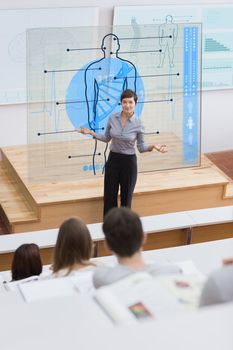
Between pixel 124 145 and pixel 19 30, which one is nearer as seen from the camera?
pixel 124 145

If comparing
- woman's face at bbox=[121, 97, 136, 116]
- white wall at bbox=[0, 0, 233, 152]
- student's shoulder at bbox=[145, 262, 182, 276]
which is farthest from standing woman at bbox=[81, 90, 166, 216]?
student's shoulder at bbox=[145, 262, 182, 276]

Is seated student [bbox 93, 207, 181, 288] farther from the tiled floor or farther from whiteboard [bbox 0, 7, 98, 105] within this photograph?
the tiled floor

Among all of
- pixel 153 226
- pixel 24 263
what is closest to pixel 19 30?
pixel 153 226

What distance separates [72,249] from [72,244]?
0.13 ft

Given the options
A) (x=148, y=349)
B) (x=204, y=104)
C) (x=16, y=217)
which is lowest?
(x=16, y=217)

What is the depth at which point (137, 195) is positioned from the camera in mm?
7320

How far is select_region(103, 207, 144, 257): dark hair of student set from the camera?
310 centimetres

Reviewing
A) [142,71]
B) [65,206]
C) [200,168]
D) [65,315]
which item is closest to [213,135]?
[200,168]

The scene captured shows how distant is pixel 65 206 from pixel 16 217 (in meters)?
0.49

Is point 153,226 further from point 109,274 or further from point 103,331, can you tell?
point 103,331

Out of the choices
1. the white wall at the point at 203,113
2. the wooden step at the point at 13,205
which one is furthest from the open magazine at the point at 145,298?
the white wall at the point at 203,113

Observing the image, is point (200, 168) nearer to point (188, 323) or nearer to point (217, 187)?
point (217, 187)

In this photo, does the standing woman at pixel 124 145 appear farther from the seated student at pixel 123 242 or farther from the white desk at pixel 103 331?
the white desk at pixel 103 331

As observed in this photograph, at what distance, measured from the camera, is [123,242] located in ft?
10.3
